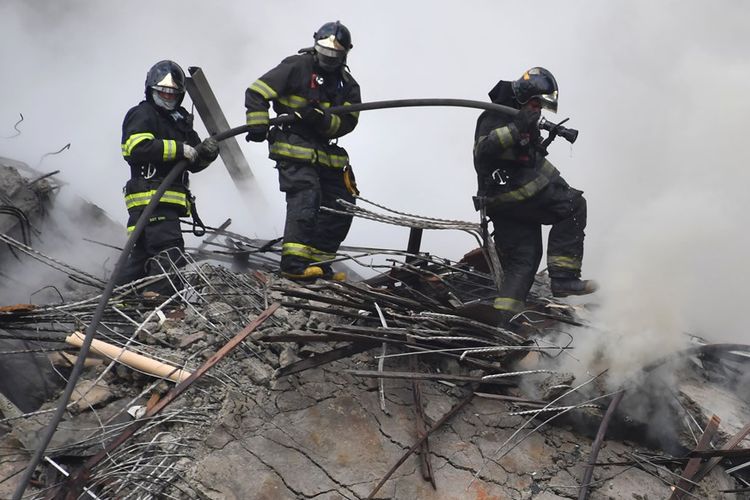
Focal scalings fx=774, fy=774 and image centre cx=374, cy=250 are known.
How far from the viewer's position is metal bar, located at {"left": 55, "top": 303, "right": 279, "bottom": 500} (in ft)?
11.7

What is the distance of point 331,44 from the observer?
5980mm

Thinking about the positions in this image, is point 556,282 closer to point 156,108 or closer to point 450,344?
point 450,344

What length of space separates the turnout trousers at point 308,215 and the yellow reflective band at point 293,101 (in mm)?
457

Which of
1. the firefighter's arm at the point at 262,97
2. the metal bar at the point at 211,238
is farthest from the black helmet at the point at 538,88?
the metal bar at the point at 211,238

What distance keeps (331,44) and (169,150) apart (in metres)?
1.48

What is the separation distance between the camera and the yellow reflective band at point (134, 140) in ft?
18.7

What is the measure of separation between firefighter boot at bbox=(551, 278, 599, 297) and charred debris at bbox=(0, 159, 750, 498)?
0.76m

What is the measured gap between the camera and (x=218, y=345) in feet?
15.1

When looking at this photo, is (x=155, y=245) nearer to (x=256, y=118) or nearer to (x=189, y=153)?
(x=189, y=153)

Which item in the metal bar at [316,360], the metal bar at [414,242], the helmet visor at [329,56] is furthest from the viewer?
the helmet visor at [329,56]

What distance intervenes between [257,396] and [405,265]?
156 cm

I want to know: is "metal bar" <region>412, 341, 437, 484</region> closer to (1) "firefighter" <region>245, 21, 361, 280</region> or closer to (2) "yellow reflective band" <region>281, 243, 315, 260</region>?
(1) "firefighter" <region>245, 21, 361, 280</region>

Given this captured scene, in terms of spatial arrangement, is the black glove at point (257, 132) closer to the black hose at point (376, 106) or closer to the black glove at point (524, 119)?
the black hose at point (376, 106)

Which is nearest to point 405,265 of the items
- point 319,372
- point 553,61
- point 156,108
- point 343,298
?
point 343,298
